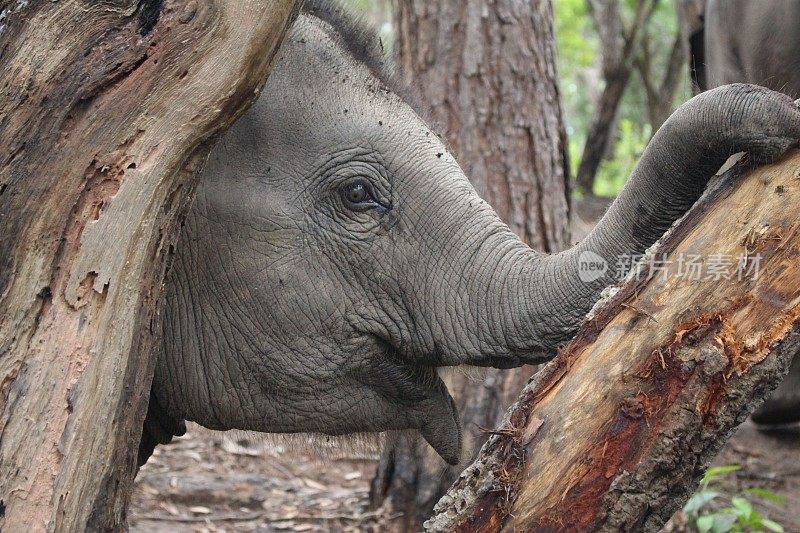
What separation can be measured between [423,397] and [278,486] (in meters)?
3.01

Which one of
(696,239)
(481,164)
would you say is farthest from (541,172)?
(696,239)

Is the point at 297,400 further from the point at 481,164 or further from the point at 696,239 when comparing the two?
the point at 481,164

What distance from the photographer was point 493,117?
5406mm

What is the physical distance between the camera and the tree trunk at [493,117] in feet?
17.4

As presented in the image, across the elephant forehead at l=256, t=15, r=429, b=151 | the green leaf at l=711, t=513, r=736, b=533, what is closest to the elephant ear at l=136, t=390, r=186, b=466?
the elephant forehead at l=256, t=15, r=429, b=151

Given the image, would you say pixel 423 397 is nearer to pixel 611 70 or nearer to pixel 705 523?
pixel 705 523

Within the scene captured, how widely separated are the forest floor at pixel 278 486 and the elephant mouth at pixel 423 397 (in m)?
1.74

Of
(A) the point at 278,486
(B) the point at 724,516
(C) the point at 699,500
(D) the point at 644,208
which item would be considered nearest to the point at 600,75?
(A) the point at 278,486

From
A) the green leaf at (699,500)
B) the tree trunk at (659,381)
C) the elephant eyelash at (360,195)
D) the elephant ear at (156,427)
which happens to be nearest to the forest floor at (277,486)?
the green leaf at (699,500)

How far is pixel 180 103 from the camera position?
101 inches

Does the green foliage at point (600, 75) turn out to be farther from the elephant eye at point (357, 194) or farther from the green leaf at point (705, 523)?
the elephant eye at point (357, 194)

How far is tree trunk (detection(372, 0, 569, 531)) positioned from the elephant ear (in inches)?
74.7

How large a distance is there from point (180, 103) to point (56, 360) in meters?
0.69

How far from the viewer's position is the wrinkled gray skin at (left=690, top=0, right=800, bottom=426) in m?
5.79
